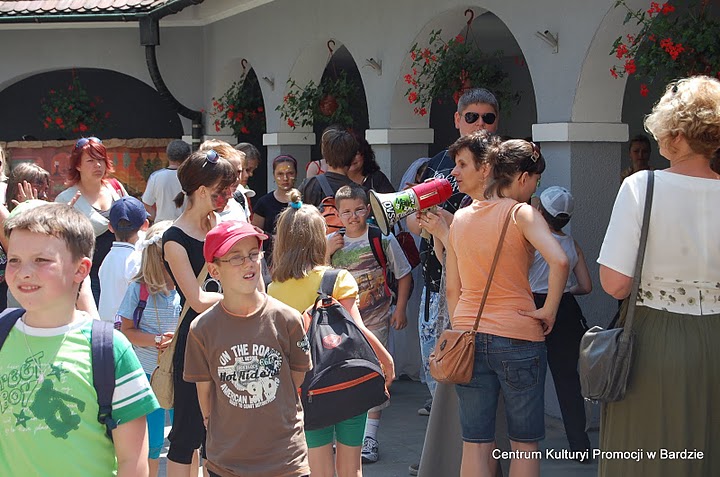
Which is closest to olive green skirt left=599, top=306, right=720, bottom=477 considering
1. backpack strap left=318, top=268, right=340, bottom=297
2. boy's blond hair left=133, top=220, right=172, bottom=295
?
backpack strap left=318, top=268, right=340, bottom=297

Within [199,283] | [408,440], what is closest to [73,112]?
[408,440]

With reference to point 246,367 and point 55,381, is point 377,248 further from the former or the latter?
point 55,381

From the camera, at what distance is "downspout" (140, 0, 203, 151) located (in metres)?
11.7

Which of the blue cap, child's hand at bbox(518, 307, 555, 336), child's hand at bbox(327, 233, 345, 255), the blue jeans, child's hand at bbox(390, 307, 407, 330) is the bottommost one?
the blue jeans

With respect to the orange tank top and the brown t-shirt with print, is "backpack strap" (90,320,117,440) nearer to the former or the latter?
the brown t-shirt with print

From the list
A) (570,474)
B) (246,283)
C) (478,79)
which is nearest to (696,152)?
(246,283)

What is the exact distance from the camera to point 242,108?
38.3ft

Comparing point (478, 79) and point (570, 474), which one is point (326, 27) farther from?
point (570, 474)

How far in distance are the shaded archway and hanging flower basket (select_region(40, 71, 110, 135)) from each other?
0.37 metres

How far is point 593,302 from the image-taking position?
6.25 metres

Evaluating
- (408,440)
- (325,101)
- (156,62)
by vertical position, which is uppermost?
(156,62)

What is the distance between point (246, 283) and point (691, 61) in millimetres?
2890

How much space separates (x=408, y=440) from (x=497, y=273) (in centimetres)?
235

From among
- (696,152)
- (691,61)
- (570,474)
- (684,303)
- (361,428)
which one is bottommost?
(570,474)
